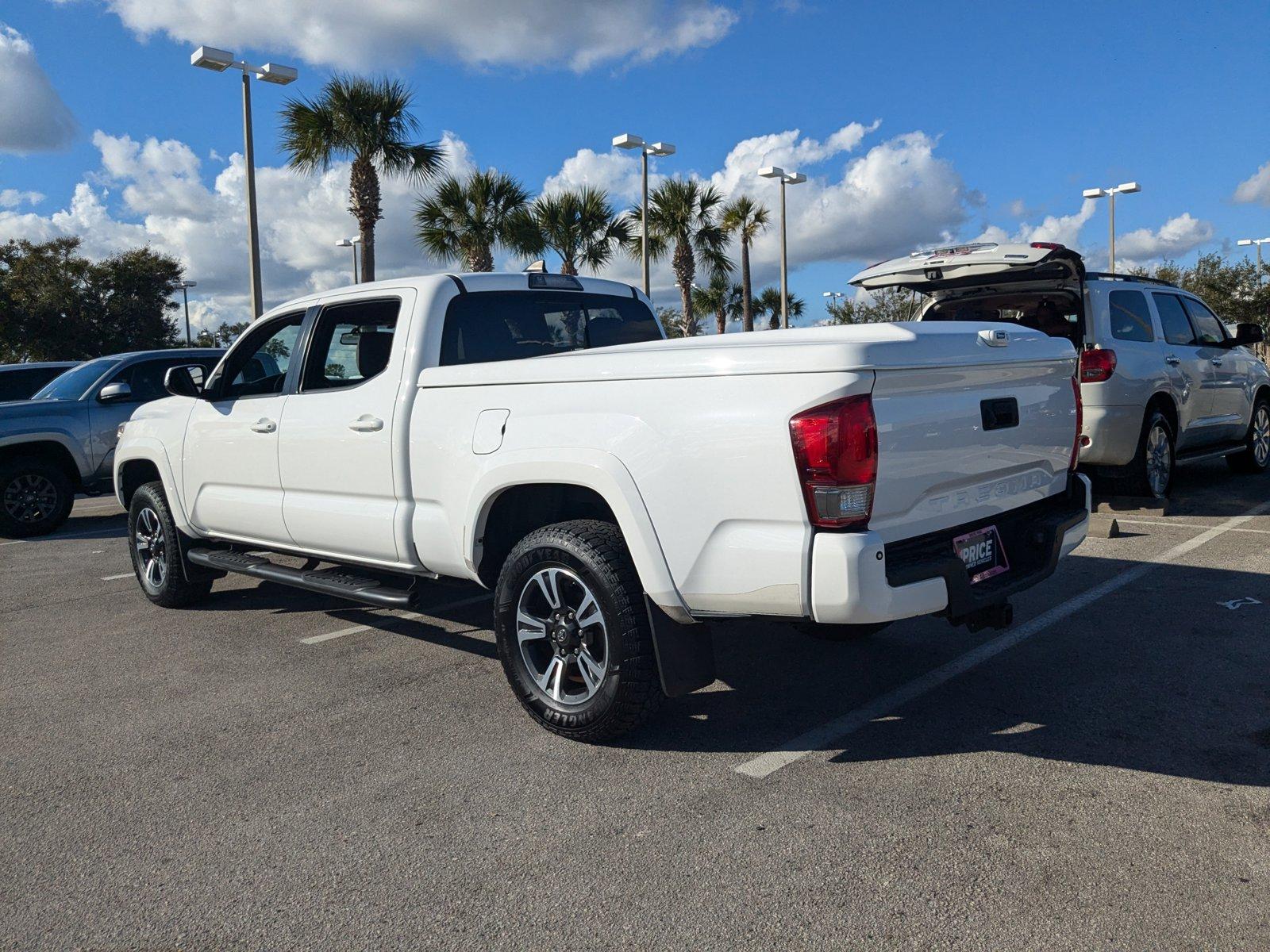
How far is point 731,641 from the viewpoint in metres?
5.14

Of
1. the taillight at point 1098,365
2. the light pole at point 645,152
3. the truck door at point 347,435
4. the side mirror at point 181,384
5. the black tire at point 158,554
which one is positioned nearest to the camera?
the truck door at point 347,435

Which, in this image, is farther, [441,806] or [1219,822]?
[441,806]

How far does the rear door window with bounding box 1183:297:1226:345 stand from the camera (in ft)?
30.9

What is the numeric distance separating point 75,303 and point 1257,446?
134 ft

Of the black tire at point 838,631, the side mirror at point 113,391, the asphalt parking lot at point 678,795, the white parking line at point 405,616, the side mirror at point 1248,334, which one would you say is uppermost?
the side mirror at point 1248,334

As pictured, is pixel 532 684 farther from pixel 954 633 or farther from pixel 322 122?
pixel 322 122

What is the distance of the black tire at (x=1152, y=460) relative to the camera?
27.2ft

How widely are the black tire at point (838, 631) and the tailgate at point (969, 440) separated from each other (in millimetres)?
1047

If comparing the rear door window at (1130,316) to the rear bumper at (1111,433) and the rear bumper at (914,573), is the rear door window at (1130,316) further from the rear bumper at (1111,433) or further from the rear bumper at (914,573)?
the rear bumper at (914,573)

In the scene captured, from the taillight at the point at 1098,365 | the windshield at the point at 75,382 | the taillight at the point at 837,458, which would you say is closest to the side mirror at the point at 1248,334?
the taillight at the point at 1098,365

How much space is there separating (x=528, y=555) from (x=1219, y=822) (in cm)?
247

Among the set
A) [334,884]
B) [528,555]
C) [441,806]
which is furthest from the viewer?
[528,555]

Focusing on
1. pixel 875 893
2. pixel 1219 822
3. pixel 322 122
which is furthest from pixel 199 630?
pixel 322 122

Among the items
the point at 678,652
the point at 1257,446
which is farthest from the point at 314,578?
the point at 1257,446
